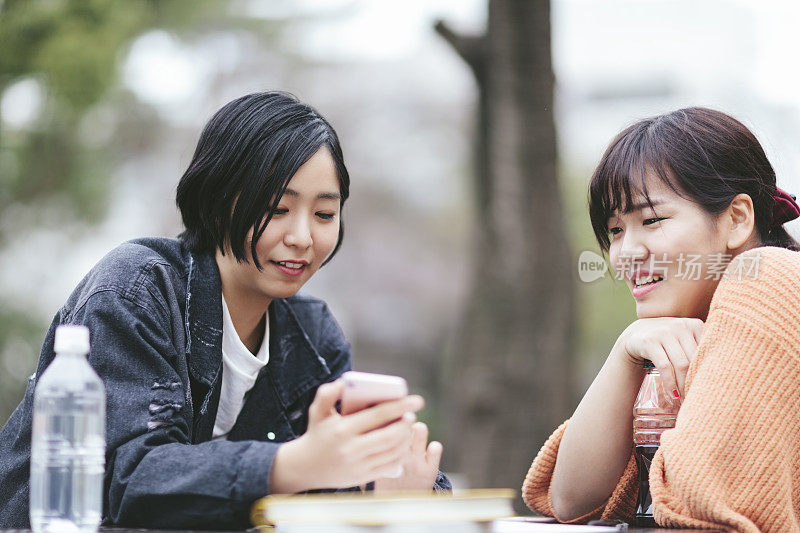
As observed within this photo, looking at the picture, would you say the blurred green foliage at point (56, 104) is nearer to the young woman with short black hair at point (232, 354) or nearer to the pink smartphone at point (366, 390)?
the young woman with short black hair at point (232, 354)

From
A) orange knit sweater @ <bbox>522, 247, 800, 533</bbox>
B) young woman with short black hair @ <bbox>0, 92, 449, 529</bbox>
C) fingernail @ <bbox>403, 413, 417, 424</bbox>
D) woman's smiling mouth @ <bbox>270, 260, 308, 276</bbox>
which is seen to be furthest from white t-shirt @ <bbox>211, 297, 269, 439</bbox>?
orange knit sweater @ <bbox>522, 247, 800, 533</bbox>

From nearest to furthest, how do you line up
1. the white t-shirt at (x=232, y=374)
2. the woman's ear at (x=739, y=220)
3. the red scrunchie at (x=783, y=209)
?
the woman's ear at (x=739, y=220) < the red scrunchie at (x=783, y=209) < the white t-shirt at (x=232, y=374)

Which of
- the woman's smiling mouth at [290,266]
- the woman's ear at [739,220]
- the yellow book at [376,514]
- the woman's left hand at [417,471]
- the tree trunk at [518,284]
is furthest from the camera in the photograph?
the tree trunk at [518,284]

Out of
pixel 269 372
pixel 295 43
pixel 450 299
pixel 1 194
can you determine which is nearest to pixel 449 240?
pixel 450 299

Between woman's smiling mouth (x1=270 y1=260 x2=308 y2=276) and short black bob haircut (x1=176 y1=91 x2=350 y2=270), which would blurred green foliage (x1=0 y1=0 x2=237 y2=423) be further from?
woman's smiling mouth (x1=270 y1=260 x2=308 y2=276)

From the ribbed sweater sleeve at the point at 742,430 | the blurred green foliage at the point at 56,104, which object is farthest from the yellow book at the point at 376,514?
the blurred green foliage at the point at 56,104

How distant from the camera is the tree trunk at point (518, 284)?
5.16 meters

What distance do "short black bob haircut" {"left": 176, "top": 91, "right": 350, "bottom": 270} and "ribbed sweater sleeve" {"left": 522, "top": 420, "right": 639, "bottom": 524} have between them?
77 cm

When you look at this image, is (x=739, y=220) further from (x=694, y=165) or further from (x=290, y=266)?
(x=290, y=266)

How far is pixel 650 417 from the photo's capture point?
6.24 feet

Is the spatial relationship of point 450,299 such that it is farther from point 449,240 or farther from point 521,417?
point 521,417

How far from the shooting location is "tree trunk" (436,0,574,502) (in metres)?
5.16

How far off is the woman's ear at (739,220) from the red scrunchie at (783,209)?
4.3 inches

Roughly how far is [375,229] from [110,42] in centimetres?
900
